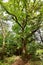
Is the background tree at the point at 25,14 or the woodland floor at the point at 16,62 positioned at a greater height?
the background tree at the point at 25,14

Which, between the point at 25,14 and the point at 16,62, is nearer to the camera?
the point at 16,62

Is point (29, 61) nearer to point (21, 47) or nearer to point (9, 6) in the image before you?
point (21, 47)

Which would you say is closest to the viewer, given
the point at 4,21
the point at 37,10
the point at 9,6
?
the point at 9,6

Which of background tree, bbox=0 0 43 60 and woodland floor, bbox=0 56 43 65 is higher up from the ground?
background tree, bbox=0 0 43 60

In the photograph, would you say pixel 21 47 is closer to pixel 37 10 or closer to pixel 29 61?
pixel 29 61

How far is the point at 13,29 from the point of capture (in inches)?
435

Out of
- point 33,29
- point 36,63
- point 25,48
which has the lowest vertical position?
point 36,63

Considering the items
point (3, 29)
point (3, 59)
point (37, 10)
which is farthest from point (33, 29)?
point (3, 59)

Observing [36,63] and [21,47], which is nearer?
[36,63]

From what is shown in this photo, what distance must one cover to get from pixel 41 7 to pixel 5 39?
303 cm

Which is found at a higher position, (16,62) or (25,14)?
(25,14)

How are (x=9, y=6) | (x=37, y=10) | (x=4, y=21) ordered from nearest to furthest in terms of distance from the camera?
(x=9, y=6)
(x=37, y=10)
(x=4, y=21)

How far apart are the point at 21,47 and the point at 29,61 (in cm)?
124

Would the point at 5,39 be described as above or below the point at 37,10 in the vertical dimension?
below
